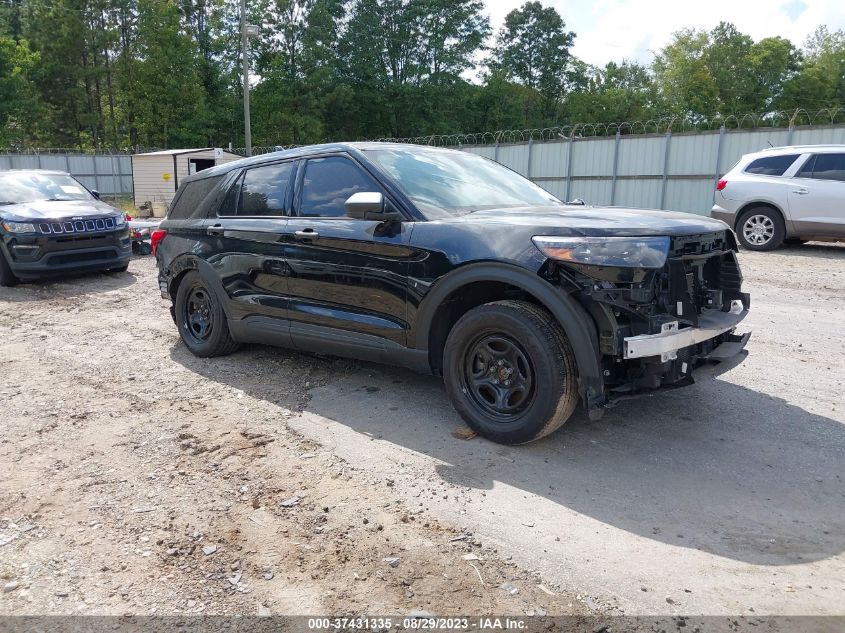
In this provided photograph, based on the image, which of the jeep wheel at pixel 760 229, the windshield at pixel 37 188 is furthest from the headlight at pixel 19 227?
the jeep wheel at pixel 760 229

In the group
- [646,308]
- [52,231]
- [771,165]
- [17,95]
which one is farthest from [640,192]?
[17,95]

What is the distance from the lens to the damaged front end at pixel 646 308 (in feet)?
10.8

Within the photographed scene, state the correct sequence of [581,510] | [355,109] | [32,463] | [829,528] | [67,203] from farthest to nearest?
1. [355,109]
2. [67,203]
3. [32,463]
4. [581,510]
5. [829,528]

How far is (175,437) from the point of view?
162 inches

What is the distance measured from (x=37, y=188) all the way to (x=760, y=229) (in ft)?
38.8

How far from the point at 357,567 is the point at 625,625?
3.47 feet

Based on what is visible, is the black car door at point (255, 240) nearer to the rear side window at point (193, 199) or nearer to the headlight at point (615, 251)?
the rear side window at point (193, 199)

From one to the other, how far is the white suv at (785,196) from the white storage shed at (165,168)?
17025mm

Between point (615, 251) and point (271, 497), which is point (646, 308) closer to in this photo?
point (615, 251)

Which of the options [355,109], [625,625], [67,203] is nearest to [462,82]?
[355,109]

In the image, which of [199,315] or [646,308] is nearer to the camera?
[646,308]

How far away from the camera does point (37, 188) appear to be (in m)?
10.6

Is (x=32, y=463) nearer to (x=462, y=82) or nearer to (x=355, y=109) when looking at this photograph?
(x=355, y=109)

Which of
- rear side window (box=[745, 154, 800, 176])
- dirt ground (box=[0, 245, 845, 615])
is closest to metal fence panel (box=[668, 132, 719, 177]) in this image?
rear side window (box=[745, 154, 800, 176])
